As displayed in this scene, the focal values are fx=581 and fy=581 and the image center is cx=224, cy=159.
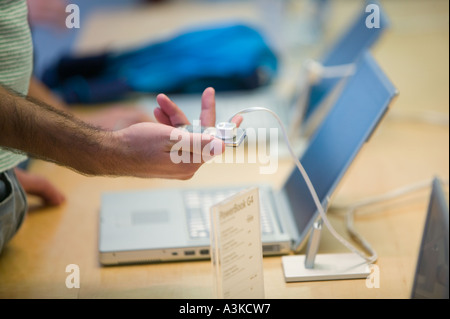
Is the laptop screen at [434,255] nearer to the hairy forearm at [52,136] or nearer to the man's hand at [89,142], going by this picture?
the man's hand at [89,142]

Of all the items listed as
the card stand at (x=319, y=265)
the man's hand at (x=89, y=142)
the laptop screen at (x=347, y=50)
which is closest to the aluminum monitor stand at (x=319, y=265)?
the card stand at (x=319, y=265)

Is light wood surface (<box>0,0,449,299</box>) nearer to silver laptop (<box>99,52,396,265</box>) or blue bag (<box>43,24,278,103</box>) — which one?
silver laptop (<box>99,52,396,265</box>)

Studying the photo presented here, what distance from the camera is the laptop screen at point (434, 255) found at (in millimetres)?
740

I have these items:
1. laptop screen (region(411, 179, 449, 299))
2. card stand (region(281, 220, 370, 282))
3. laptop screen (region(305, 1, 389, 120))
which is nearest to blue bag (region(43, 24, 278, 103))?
laptop screen (region(305, 1, 389, 120))

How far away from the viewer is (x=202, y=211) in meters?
1.09

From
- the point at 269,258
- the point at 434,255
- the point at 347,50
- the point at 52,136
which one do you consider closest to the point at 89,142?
the point at 52,136

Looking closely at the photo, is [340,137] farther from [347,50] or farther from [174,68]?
[174,68]

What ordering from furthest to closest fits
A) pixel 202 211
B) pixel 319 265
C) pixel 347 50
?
pixel 347 50 → pixel 202 211 → pixel 319 265

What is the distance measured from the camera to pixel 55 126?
2.68ft

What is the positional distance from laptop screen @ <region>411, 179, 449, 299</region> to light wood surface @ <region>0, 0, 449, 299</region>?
124mm

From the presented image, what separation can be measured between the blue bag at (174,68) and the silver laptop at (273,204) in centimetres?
59

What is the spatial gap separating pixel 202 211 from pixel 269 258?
0.16 meters
